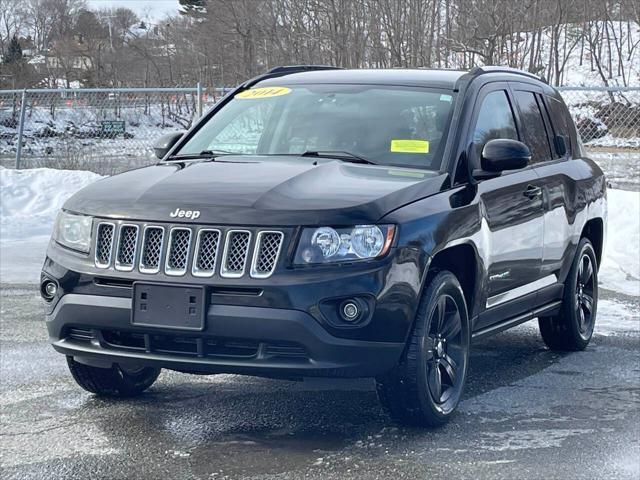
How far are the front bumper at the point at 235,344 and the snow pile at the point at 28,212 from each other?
18.0 ft

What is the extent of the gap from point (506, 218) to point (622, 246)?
6.34 metres

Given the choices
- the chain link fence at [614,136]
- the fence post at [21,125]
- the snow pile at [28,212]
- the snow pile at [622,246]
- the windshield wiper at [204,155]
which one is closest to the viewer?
the windshield wiper at [204,155]

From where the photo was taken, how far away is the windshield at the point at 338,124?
→ 18.7 feet

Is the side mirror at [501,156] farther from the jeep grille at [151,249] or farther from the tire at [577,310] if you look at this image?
the jeep grille at [151,249]

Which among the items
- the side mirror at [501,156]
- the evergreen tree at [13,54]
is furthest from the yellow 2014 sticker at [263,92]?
the evergreen tree at [13,54]

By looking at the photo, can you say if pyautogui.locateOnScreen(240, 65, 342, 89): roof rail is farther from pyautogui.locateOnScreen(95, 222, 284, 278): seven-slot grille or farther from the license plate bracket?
the license plate bracket

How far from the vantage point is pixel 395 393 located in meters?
4.96

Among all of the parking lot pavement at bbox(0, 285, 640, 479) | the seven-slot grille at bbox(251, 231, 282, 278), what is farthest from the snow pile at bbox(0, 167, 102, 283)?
the seven-slot grille at bbox(251, 231, 282, 278)

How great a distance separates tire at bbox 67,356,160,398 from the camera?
5562 millimetres

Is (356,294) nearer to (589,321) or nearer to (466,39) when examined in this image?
(589,321)

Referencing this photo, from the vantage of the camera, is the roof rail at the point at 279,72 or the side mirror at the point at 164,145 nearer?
the side mirror at the point at 164,145

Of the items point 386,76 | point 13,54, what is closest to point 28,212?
point 386,76

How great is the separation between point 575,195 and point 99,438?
3565 mm

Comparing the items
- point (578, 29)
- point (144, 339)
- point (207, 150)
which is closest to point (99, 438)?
point (144, 339)
